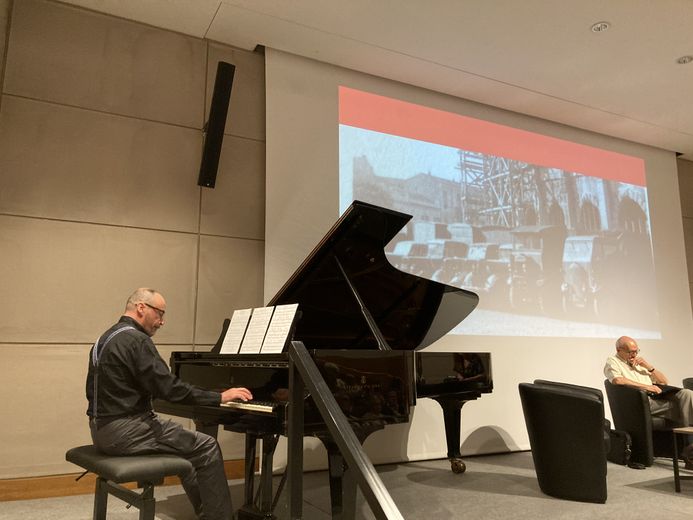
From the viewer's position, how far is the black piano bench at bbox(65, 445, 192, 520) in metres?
2.29

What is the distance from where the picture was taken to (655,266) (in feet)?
21.4

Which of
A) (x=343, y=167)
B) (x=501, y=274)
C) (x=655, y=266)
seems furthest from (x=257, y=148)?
(x=655, y=266)

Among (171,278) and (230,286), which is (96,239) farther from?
(230,286)

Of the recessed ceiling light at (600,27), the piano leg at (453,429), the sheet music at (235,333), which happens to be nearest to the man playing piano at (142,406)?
the sheet music at (235,333)

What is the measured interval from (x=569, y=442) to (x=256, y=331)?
2036 mm

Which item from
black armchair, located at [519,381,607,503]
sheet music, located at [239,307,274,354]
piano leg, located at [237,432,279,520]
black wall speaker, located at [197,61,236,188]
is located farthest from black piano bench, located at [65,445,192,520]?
black wall speaker, located at [197,61,236,188]

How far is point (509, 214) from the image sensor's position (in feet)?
18.5

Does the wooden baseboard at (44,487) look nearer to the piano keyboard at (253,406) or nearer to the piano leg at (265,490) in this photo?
the piano leg at (265,490)

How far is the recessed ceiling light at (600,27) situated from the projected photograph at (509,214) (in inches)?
57.7

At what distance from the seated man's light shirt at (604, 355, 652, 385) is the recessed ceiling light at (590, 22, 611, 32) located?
269 cm

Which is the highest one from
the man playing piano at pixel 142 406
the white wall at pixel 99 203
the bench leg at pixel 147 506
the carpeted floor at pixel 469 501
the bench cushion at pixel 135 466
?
the white wall at pixel 99 203

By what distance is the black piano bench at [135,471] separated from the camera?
229cm

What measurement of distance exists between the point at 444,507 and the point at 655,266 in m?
4.58

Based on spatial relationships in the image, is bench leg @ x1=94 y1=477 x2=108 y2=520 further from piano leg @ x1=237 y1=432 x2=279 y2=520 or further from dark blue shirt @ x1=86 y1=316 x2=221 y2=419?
piano leg @ x1=237 y1=432 x2=279 y2=520
